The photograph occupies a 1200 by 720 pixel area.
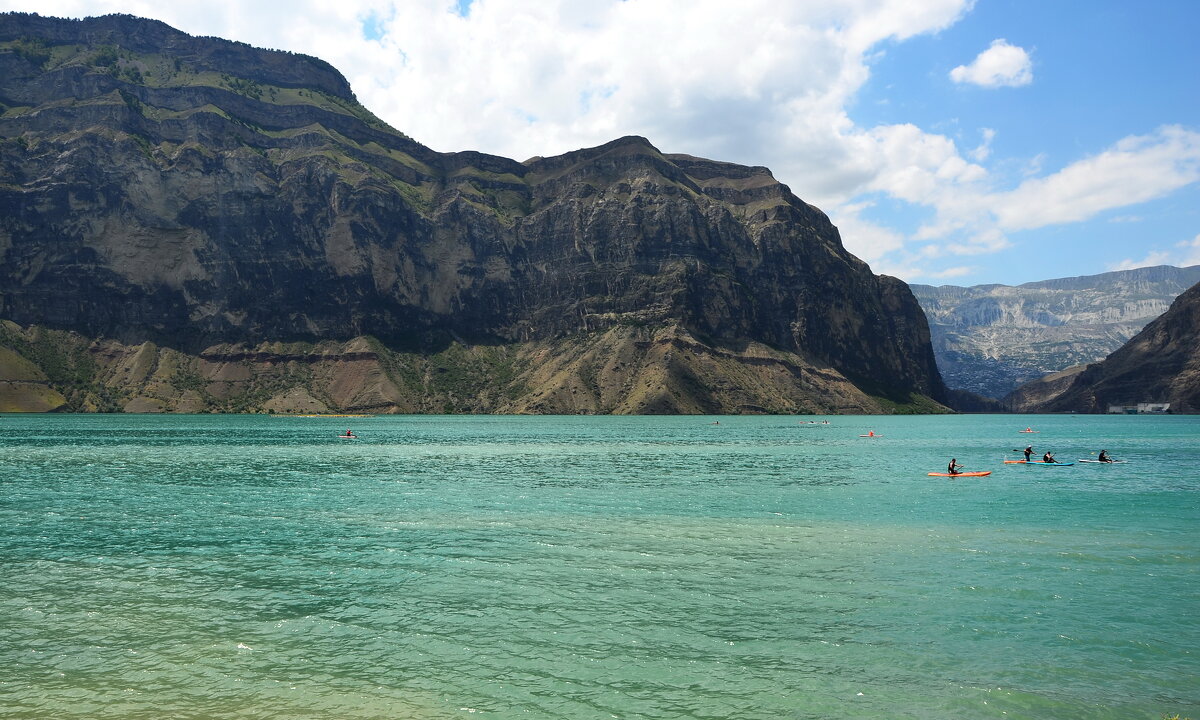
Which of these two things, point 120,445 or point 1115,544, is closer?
point 1115,544

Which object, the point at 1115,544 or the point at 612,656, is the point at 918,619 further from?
the point at 1115,544

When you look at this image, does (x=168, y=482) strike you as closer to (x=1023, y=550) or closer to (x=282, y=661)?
(x=282, y=661)

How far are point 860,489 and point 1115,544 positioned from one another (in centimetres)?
3027

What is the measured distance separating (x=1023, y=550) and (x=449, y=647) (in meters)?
34.1

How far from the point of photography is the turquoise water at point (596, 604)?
23.0 m

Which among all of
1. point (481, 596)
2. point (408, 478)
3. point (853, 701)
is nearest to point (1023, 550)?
point (853, 701)

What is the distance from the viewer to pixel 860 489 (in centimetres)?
7662

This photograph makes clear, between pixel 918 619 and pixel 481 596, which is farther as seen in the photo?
pixel 481 596

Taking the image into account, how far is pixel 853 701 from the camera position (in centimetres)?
2262

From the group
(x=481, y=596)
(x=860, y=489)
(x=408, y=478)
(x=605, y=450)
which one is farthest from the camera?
(x=605, y=450)

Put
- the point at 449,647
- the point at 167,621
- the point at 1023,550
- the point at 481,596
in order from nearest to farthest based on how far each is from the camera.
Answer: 1. the point at 449,647
2. the point at 167,621
3. the point at 481,596
4. the point at 1023,550

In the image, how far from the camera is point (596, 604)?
1289 inches

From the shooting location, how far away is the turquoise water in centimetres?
2300

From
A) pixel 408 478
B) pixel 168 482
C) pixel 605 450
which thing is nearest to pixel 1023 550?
pixel 408 478
